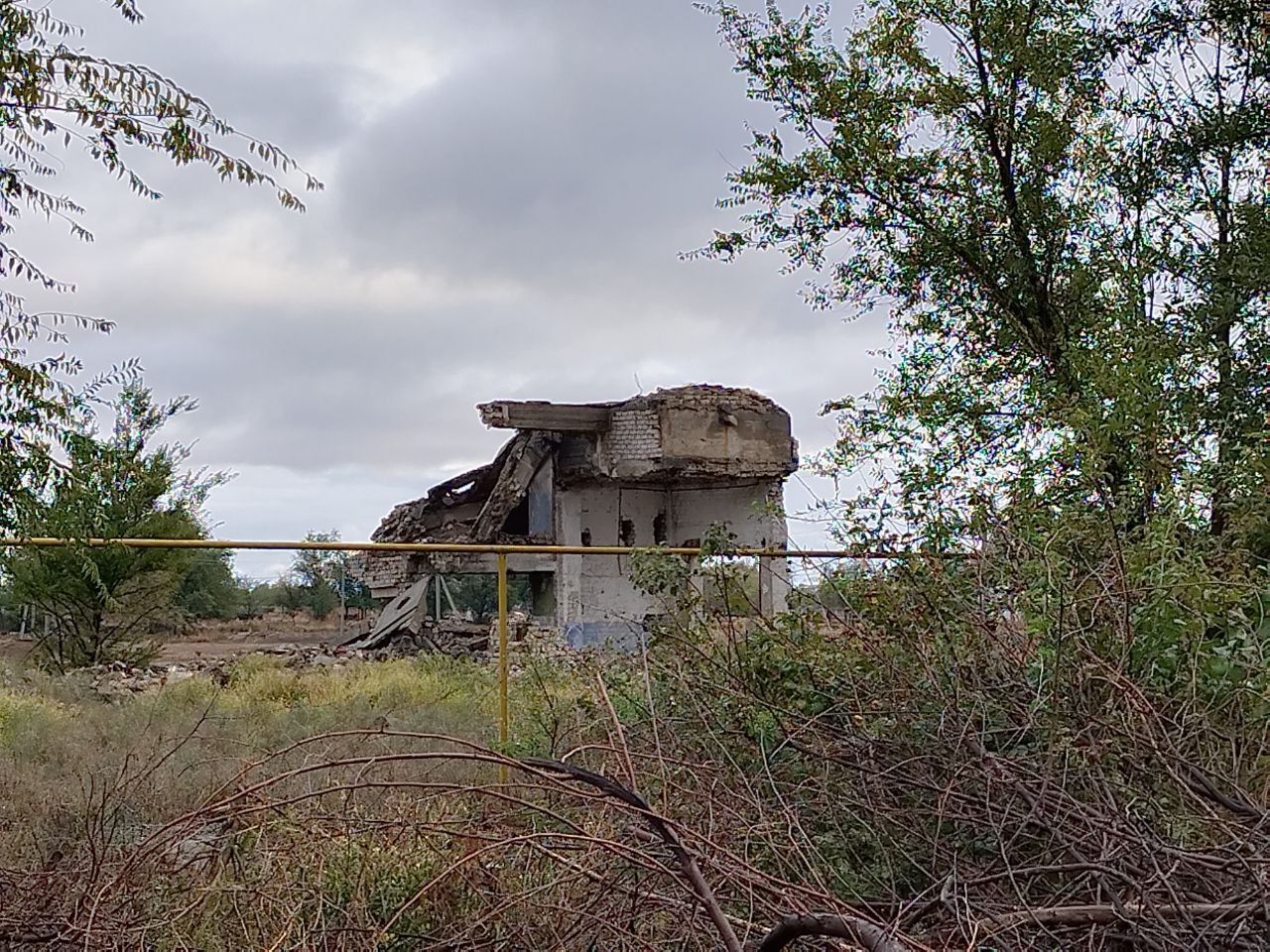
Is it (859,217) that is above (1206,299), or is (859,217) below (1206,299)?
above

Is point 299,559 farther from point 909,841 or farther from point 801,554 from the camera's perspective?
point 909,841

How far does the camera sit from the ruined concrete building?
21859mm

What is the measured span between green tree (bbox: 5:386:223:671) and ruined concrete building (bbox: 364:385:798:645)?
8030mm

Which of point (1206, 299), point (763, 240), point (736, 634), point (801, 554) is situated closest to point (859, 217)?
point (763, 240)

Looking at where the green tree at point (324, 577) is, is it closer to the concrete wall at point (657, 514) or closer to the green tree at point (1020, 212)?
the green tree at point (1020, 212)

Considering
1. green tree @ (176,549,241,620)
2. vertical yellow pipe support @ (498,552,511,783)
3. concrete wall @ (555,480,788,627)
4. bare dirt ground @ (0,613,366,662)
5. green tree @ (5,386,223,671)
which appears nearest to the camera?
green tree @ (5,386,223,671)

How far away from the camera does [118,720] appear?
24.0 ft

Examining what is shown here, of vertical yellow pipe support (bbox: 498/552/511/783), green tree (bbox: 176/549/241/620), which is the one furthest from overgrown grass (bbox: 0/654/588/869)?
green tree (bbox: 176/549/241/620)

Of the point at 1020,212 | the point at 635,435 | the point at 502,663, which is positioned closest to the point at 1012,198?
the point at 1020,212

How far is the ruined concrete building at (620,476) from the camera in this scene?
21859mm

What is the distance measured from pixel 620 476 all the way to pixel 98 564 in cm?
1185

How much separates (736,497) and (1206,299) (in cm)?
1439

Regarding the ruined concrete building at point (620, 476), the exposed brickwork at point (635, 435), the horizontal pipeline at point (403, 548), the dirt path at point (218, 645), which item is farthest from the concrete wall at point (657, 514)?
the horizontal pipeline at point (403, 548)

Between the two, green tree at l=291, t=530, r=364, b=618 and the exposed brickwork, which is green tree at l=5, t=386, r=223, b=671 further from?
the exposed brickwork
